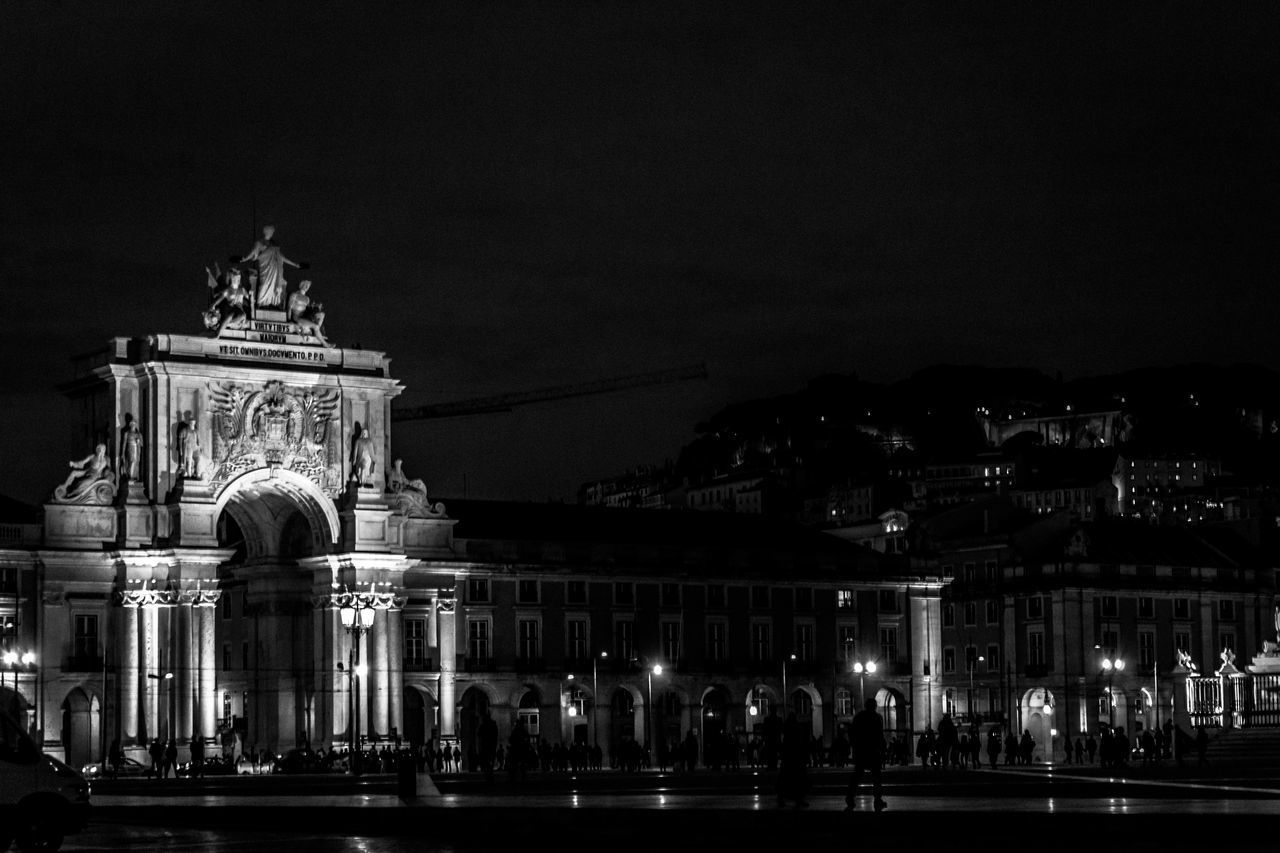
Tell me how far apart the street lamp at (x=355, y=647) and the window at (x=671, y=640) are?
17605 millimetres

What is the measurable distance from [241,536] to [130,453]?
11.4 metres

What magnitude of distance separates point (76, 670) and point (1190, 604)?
60682 mm

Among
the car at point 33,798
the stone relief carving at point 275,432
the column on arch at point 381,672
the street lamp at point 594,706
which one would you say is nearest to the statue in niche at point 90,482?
the stone relief carving at point 275,432

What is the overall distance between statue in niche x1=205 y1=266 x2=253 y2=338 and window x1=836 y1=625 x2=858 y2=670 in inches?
1303

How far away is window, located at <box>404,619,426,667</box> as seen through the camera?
109 meters

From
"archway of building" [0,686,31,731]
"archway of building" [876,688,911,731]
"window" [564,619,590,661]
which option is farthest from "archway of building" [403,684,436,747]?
"archway of building" [876,688,911,731]

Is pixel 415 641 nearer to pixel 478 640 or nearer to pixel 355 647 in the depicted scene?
pixel 478 640

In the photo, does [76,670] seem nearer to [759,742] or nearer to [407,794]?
[759,742]

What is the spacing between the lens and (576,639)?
115 meters

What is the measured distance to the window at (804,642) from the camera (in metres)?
121

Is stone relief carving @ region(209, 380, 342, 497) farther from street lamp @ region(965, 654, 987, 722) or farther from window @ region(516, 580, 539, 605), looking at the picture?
street lamp @ region(965, 654, 987, 722)

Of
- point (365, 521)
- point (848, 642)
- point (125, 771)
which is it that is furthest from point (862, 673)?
point (125, 771)

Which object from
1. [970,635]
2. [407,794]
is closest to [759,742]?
[970,635]

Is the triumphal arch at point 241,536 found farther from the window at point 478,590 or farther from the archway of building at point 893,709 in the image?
the archway of building at point 893,709
